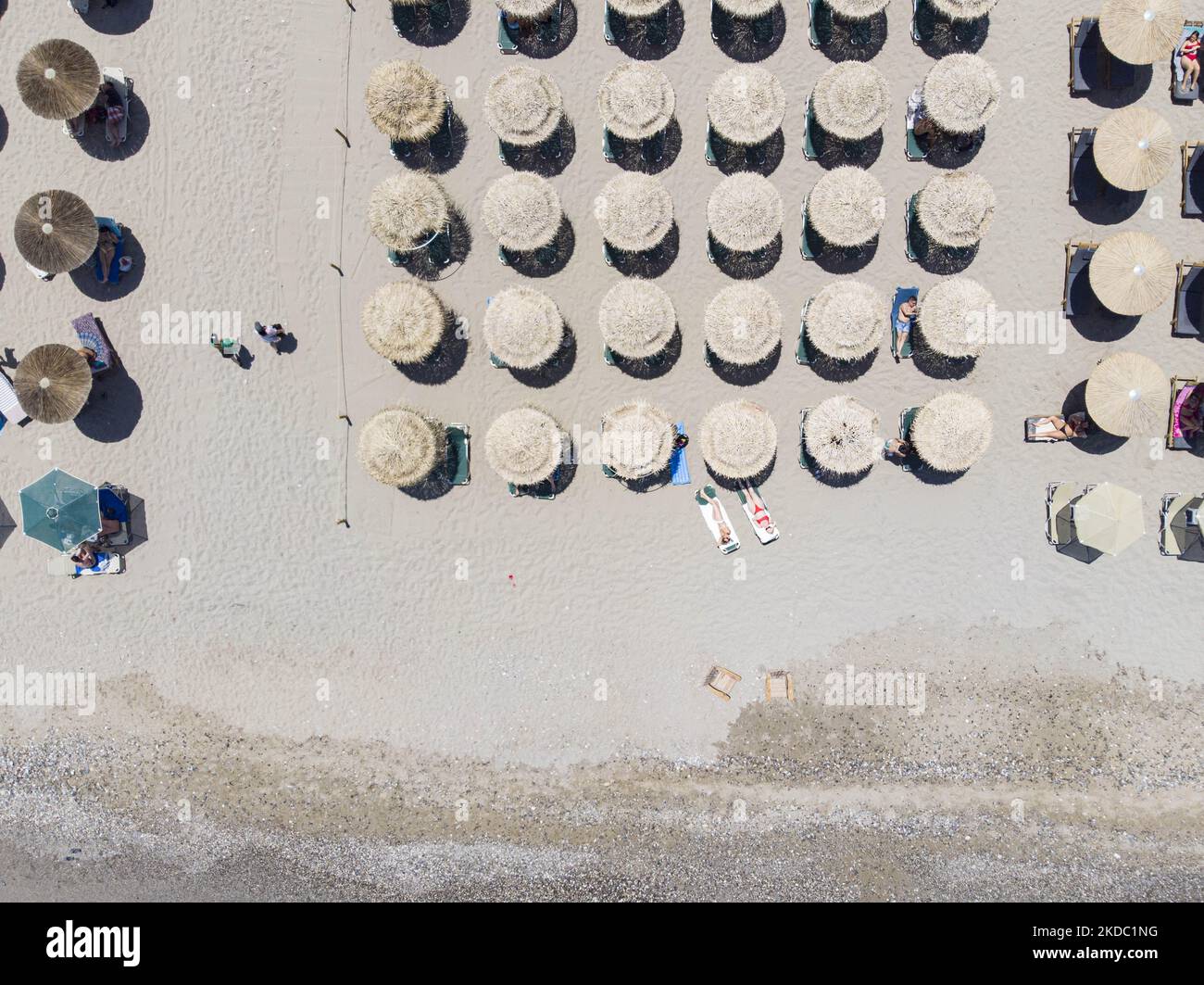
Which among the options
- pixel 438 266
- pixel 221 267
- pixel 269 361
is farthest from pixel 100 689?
pixel 438 266

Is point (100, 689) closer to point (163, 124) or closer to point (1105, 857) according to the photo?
point (163, 124)

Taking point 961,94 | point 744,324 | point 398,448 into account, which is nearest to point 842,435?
point 744,324

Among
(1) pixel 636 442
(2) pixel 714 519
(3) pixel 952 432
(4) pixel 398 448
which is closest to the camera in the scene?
(4) pixel 398 448

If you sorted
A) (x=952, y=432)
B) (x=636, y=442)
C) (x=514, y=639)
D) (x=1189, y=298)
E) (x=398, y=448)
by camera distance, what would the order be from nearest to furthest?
1. (x=398, y=448)
2. (x=952, y=432)
3. (x=636, y=442)
4. (x=1189, y=298)
5. (x=514, y=639)

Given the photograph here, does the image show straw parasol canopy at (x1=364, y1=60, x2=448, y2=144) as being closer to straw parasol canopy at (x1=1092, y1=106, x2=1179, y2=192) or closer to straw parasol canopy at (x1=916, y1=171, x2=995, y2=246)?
straw parasol canopy at (x1=916, y1=171, x2=995, y2=246)

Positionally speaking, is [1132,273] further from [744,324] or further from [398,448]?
[398,448]

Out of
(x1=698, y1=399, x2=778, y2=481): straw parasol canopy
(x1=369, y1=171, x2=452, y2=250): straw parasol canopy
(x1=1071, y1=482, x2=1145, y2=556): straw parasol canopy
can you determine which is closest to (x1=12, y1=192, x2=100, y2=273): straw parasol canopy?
(x1=369, y1=171, x2=452, y2=250): straw parasol canopy
